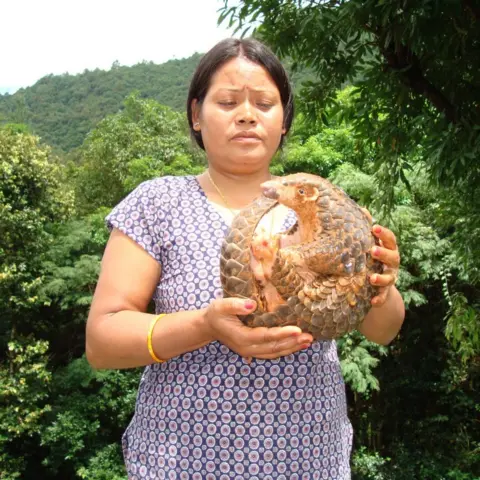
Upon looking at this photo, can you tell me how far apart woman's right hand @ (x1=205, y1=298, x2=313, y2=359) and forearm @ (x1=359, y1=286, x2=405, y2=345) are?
1.10ft

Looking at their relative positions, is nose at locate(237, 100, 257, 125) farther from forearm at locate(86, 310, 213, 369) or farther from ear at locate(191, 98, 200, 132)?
forearm at locate(86, 310, 213, 369)

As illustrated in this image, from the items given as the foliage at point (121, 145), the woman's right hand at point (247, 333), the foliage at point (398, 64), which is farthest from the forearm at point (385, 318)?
the foliage at point (121, 145)

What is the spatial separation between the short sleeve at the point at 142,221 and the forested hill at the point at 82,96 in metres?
32.8

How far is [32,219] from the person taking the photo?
955cm

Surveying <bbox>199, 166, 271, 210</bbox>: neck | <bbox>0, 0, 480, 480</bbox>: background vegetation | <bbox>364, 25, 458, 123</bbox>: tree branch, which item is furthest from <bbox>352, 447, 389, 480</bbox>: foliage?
<bbox>199, 166, 271, 210</bbox>: neck

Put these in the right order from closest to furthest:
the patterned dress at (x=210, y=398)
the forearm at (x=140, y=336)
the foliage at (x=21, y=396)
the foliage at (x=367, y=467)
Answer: the forearm at (x=140, y=336) < the patterned dress at (x=210, y=398) < the foliage at (x=367, y=467) < the foliage at (x=21, y=396)

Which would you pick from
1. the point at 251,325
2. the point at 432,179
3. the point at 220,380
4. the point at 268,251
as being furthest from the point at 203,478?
the point at 432,179

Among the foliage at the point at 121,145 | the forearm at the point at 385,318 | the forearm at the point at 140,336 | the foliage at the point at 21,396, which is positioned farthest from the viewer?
the foliage at the point at 121,145

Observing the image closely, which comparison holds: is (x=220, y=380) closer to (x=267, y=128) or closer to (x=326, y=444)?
(x=326, y=444)

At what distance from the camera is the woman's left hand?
120cm

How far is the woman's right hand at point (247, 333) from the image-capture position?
106 centimetres

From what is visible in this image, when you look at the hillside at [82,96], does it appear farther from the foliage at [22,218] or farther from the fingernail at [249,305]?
the fingernail at [249,305]

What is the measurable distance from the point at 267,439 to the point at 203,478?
0.54 feet

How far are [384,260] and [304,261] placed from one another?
0.21 metres
